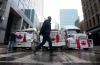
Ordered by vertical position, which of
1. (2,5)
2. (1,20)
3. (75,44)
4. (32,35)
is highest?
(2,5)

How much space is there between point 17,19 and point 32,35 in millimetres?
23500

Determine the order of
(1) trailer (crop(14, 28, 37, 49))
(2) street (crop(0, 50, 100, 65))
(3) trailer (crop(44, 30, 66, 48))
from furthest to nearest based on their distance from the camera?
(1) trailer (crop(14, 28, 37, 49)) < (3) trailer (crop(44, 30, 66, 48)) < (2) street (crop(0, 50, 100, 65))

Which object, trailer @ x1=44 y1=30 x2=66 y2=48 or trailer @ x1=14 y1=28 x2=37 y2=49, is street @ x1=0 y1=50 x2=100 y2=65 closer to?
trailer @ x1=44 y1=30 x2=66 y2=48

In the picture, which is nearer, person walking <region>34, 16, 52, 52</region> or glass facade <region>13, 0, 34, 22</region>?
person walking <region>34, 16, 52, 52</region>

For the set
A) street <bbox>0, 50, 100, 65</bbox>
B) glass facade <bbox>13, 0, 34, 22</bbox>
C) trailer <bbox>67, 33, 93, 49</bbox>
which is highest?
glass facade <bbox>13, 0, 34, 22</bbox>

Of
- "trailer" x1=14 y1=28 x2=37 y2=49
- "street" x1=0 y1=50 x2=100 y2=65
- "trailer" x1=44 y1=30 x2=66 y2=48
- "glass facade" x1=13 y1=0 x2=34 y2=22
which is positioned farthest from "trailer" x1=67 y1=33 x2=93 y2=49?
"glass facade" x1=13 y1=0 x2=34 y2=22

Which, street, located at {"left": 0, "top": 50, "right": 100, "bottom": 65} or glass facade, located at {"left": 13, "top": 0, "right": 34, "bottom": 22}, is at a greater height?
glass facade, located at {"left": 13, "top": 0, "right": 34, "bottom": 22}

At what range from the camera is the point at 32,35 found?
17.4m

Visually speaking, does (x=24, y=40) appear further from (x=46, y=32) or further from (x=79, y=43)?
(x=46, y=32)

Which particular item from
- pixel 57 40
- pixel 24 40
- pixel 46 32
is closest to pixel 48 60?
pixel 46 32

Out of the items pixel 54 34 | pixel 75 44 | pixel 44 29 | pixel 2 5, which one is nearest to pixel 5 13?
pixel 2 5

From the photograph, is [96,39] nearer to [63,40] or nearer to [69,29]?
[69,29]

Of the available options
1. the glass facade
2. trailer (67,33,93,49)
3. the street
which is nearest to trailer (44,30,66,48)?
trailer (67,33,93,49)

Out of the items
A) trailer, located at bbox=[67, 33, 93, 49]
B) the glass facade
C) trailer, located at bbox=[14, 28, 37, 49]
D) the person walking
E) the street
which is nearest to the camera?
the street
